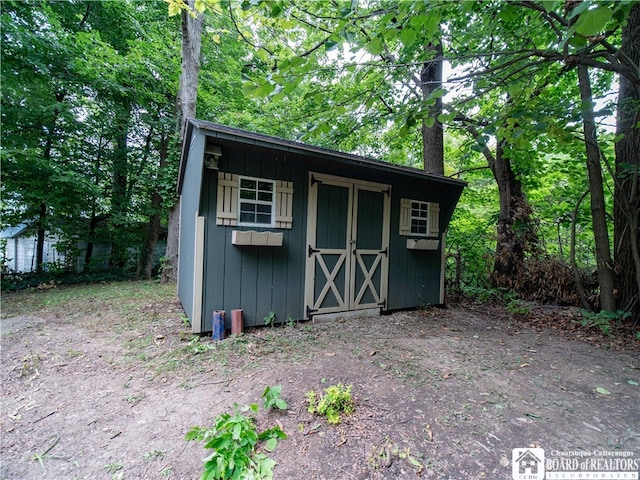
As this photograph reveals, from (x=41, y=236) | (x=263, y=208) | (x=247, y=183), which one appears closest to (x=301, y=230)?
(x=263, y=208)

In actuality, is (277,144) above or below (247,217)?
above

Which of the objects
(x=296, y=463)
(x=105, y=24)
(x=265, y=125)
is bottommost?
(x=296, y=463)

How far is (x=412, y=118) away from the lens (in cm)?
248

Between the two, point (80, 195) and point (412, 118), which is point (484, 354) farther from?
point (80, 195)

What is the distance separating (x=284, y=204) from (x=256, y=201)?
368 mm

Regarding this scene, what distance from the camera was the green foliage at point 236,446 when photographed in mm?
1442

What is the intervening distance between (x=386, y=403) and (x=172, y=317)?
3450 mm

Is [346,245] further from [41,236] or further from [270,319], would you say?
[41,236]

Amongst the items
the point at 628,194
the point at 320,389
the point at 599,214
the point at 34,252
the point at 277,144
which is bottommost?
the point at 320,389

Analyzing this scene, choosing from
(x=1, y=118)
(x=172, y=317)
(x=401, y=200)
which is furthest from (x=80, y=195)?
(x=401, y=200)

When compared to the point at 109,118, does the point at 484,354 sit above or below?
below

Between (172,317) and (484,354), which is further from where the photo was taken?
(172,317)

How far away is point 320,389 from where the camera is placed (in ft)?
7.38

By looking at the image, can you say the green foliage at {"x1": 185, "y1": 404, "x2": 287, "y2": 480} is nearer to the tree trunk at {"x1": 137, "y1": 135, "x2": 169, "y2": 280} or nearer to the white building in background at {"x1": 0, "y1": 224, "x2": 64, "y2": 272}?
the tree trunk at {"x1": 137, "y1": 135, "x2": 169, "y2": 280}
